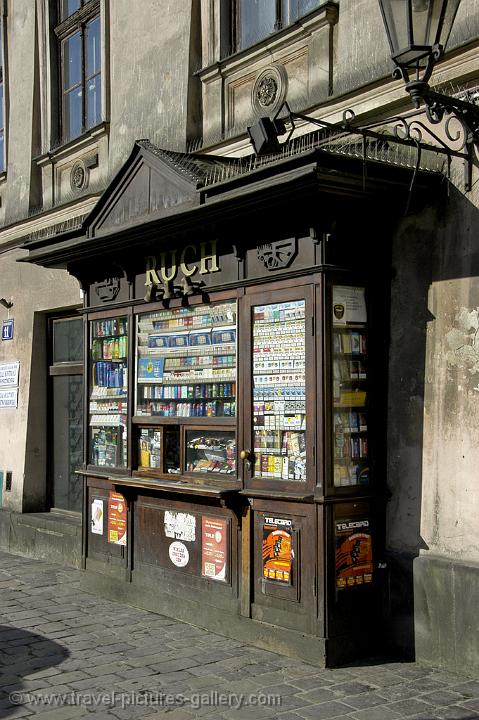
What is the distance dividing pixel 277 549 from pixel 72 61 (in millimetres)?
7701

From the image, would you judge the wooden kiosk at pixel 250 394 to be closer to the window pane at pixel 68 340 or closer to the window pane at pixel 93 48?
the window pane at pixel 68 340

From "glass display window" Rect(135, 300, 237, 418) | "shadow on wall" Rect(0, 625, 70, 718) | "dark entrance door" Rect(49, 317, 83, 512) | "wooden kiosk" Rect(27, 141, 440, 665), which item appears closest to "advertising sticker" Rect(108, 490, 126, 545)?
"wooden kiosk" Rect(27, 141, 440, 665)

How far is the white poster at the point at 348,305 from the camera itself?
6523 mm

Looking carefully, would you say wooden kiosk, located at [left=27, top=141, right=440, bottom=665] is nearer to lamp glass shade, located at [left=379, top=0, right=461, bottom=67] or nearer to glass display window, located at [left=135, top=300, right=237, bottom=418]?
glass display window, located at [left=135, top=300, right=237, bottom=418]

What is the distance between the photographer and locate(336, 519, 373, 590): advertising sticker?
252 inches

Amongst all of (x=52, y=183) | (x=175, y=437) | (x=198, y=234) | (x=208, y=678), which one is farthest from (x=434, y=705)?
(x=52, y=183)

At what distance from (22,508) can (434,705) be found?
723 centimetres

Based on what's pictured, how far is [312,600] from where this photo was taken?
636 centimetres

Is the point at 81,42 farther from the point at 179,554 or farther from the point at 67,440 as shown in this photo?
the point at 179,554

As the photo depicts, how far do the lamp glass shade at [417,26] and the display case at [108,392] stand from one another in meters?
4.34

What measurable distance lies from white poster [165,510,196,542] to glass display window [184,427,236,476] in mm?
→ 402

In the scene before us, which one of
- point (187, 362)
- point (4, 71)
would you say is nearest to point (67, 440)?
point (187, 362)

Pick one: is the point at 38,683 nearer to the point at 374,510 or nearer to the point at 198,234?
the point at 374,510

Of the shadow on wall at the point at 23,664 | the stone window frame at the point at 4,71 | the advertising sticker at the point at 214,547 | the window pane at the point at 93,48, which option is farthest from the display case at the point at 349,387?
the stone window frame at the point at 4,71
